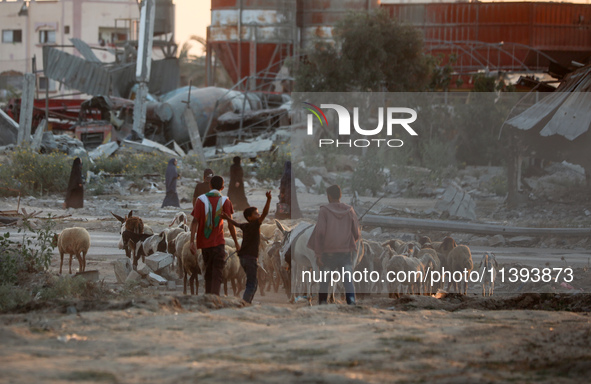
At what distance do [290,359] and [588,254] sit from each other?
31.9 ft

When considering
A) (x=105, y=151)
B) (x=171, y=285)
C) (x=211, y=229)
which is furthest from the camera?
(x=105, y=151)

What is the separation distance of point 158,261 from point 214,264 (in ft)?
7.63

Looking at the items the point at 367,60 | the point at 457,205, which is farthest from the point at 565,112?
the point at 367,60

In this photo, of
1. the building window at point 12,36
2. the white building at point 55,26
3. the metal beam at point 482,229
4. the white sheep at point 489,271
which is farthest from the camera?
the building window at point 12,36

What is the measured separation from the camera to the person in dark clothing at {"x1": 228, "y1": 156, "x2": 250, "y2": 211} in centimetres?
1666

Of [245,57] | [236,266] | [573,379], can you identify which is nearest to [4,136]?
[245,57]

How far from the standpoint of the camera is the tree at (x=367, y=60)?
98.2ft

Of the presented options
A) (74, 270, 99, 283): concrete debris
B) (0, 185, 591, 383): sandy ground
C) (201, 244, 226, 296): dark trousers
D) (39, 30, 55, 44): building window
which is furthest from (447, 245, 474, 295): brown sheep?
(39, 30, 55, 44): building window

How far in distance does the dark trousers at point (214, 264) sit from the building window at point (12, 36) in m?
52.0

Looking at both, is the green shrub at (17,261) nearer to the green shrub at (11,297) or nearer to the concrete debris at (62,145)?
the green shrub at (11,297)

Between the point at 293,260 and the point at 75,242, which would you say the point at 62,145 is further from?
the point at 293,260

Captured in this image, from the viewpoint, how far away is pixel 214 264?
907 centimetres

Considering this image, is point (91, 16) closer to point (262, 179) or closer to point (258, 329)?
point (262, 179)

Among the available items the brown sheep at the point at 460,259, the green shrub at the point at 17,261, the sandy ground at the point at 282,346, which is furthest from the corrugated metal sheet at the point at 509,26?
the sandy ground at the point at 282,346
